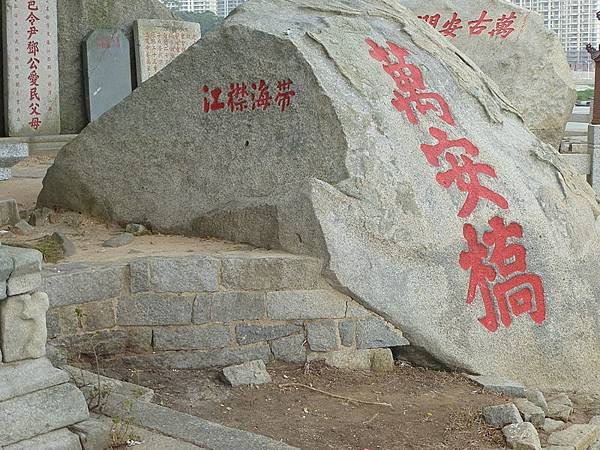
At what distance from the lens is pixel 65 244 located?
5.15 metres

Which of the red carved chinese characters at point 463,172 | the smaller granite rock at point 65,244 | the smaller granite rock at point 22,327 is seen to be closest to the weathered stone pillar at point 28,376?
the smaller granite rock at point 22,327

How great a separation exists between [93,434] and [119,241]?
217 centimetres

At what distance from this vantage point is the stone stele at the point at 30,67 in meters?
10.2

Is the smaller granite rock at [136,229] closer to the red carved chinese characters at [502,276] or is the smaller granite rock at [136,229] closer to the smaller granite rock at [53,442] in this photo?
the red carved chinese characters at [502,276]

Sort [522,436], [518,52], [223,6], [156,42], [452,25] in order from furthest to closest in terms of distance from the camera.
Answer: [223,6] → [156,42] → [452,25] → [518,52] → [522,436]

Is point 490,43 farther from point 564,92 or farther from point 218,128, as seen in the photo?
point 218,128

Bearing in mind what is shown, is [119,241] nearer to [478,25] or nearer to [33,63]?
[33,63]

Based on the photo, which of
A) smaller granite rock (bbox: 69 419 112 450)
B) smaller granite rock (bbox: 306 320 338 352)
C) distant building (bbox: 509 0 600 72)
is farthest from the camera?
distant building (bbox: 509 0 600 72)

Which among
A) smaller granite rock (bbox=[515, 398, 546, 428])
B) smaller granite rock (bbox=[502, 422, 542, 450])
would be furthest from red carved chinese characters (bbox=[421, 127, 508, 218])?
smaller granite rock (bbox=[502, 422, 542, 450])

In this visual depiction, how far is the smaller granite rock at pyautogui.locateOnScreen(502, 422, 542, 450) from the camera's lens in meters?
4.04

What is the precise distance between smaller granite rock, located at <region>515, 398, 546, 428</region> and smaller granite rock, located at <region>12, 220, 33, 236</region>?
3.05m

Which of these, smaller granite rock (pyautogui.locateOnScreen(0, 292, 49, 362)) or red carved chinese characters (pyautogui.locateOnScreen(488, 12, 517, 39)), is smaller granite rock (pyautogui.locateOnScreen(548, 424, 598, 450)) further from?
red carved chinese characters (pyautogui.locateOnScreen(488, 12, 517, 39))

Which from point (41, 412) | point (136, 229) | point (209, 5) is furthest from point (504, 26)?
point (209, 5)

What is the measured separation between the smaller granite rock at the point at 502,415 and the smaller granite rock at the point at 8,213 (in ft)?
10.7
